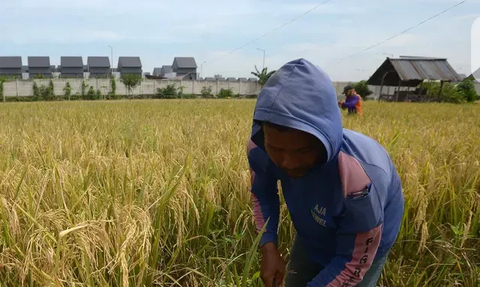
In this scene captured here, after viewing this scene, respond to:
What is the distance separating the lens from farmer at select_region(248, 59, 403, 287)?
86cm

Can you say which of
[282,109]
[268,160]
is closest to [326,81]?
[282,109]

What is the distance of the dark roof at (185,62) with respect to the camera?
62625mm

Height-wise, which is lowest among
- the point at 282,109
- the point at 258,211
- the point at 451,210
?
the point at 451,210

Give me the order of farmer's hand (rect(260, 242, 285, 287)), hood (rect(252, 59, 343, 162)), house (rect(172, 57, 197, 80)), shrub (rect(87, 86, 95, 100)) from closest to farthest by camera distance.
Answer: hood (rect(252, 59, 343, 162)) → farmer's hand (rect(260, 242, 285, 287)) → shrub (rect(87, 86, 95, 100)) → house (rect(172, 57, 197, 80))

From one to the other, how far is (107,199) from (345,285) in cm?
105

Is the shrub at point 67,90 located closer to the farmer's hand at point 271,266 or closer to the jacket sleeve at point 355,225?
the farmer's hand at point 271,266

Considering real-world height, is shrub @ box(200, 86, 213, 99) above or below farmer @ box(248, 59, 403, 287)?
above

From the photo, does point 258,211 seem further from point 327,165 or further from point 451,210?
point 451,210

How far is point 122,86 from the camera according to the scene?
111 ft

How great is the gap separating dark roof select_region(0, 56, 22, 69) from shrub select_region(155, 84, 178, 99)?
34841mm

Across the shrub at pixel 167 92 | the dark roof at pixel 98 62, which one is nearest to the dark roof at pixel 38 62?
the dark roof at pixel 98 62

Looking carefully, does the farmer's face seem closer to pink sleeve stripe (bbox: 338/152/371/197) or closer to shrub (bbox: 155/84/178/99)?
pink sleeve stripe (bbox: 338/152/371/197)

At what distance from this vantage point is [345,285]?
1.05m

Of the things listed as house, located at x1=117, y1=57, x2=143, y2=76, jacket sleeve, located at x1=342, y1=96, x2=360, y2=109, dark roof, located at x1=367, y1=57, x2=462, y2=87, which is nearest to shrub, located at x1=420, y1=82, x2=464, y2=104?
dark roof, located at x1=367, y1=57, x2=462, y2=87
